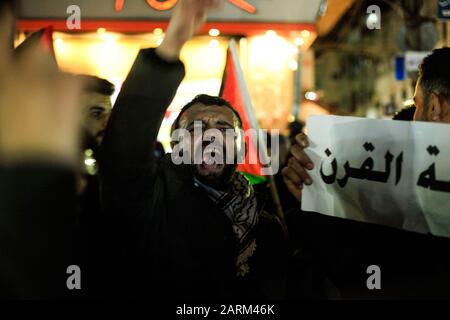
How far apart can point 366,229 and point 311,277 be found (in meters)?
0.38

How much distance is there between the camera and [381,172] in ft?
6.60

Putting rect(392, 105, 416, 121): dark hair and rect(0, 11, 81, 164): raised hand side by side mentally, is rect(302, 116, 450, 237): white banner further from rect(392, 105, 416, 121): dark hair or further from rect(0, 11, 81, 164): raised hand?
rect(0, 11, 81, 164): raised hand

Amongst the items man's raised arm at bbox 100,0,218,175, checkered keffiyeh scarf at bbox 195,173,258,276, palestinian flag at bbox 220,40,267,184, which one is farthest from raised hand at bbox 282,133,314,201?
palestinian flag at bbox 220,40,267,184

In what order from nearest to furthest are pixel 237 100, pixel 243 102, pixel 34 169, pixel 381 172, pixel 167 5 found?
pixel 34 169 < pixel 381 172 < pixel 243 102 < pixel 237 100 < pixel 167 5

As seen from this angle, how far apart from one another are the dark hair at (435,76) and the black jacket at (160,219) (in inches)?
38.5

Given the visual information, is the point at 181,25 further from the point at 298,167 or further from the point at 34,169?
the point at 298,167

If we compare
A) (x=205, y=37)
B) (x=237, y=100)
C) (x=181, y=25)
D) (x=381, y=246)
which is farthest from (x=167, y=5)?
(x=381, y=246)

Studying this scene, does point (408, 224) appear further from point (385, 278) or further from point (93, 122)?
point (93, 122)

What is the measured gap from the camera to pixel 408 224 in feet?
6.37

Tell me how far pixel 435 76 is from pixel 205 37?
6.69m

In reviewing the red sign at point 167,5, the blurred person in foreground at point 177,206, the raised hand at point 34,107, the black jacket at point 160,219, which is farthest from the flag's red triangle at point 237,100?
the red sign at point 167,5

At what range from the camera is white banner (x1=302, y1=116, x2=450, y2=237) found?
1877 mm
